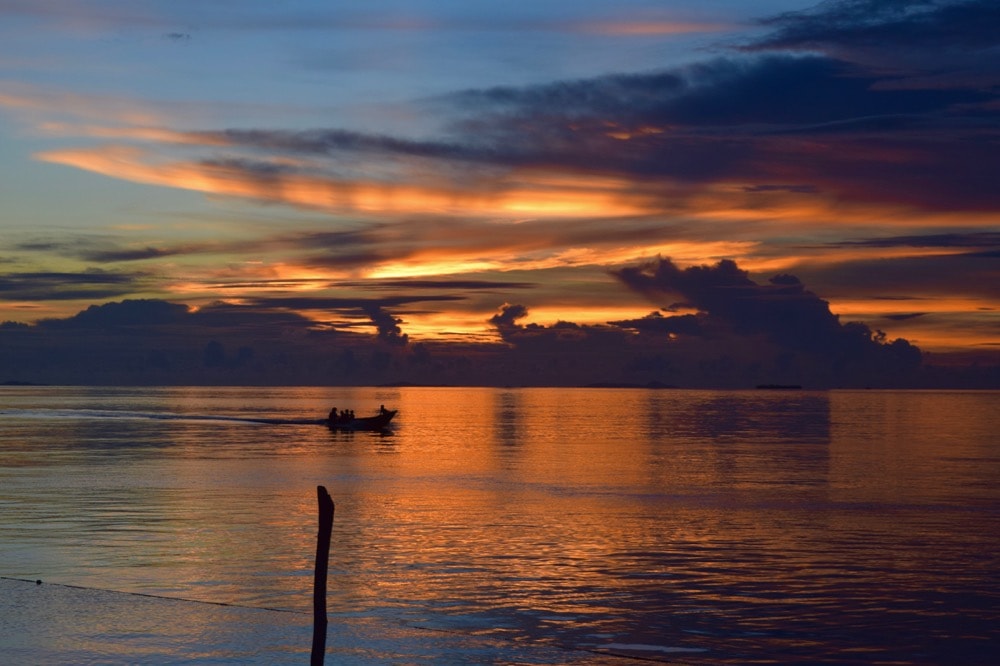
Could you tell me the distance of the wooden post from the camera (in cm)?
1920

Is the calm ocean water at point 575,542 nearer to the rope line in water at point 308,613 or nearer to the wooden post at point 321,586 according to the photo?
the rope line in water at point 308,613

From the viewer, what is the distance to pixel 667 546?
38.5 meters

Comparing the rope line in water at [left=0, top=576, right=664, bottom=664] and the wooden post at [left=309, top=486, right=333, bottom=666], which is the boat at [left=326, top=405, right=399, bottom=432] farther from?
the wooden post at [left=309, top=486, right=333, bottom=666]

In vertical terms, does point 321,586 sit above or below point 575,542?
above

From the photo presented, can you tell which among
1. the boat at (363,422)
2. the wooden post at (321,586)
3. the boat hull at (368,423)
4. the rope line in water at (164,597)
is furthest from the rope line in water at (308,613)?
the boat hull at (368,423)

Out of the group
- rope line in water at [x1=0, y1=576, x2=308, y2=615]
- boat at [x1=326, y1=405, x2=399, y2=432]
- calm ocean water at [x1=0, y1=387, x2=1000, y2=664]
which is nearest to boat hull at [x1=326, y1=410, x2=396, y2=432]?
boat at [x1=326, y1=405, x2=399, y2=432]

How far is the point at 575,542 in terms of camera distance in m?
39.0

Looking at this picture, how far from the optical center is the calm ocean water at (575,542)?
26156 mm

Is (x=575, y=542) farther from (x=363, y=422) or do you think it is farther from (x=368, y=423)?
(x=363, y=422)

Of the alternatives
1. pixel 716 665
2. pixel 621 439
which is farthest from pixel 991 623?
pixel 621 439

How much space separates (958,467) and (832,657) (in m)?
54.3

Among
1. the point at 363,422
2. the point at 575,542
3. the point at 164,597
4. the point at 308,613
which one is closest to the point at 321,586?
the point at 308,613

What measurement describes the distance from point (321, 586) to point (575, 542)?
19851 millimetres

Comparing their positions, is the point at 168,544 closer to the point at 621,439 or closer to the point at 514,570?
the point at 514,570
